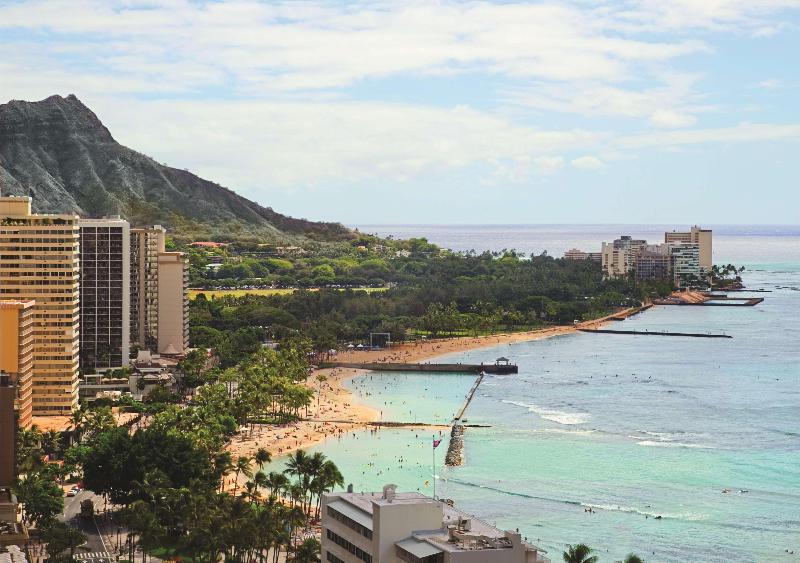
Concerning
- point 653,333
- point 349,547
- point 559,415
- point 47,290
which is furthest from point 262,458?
point 653,333

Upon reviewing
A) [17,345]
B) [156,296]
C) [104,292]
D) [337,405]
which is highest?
[104,292]

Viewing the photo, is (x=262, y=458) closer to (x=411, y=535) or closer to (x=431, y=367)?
(x=411, y=535)

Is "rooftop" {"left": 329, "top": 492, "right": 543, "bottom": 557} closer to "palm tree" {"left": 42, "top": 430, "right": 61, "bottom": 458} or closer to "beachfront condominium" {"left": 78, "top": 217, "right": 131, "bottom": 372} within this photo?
"palm tree" {"left": 42, "top": 430, "right": 61, "bottom": 458}

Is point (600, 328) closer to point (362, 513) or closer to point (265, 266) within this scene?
point (265, 266)

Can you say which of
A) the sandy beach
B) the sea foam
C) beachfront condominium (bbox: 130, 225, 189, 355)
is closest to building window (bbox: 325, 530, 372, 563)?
the sandy beach

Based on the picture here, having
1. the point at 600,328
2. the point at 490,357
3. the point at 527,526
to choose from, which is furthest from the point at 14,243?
the point at 600,328

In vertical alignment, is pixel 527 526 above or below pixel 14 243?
below
